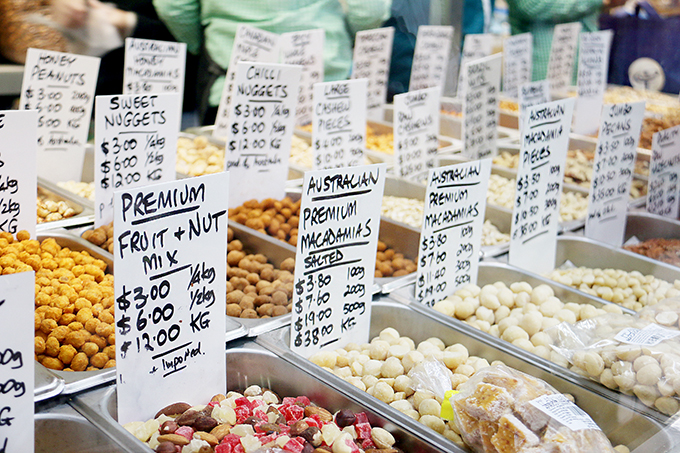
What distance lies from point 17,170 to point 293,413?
43.3 inches

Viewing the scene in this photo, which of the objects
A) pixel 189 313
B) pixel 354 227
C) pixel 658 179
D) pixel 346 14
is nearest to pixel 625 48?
pixel 346 14

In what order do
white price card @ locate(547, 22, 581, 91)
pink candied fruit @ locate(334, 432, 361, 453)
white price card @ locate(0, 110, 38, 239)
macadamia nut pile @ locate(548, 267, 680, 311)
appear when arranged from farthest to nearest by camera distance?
1. white price card @ locate(547, 22, 581, 91)
2. macadamia nut pile @ locate(548, 267, 680, 311)
3. white price card @ locate(0, 110, 38, 239)
4. pink candied fruit @ locate(334, 432, 361, 453)

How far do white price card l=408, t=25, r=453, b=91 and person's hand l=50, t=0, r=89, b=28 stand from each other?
209 cm

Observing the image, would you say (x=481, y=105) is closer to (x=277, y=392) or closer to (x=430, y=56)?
(x=430, y=56)

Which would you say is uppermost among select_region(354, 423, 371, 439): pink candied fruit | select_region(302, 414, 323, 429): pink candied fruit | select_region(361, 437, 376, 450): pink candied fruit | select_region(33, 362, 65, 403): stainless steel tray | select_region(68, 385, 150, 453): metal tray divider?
select_region(33, 362, 65, 403): stainless steel tray

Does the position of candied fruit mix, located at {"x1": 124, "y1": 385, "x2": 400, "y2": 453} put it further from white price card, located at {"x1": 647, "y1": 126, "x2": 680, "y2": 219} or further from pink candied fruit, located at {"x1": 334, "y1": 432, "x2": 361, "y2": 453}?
white price card, located at {"x1": 647, "y1": 126, "x2": 680, "y2": 219}

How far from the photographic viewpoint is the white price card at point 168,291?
3.97 feet

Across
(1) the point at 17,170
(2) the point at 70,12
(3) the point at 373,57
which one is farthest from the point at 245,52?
(1) the point at 17,170

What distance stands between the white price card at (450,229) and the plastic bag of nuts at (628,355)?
401 mm

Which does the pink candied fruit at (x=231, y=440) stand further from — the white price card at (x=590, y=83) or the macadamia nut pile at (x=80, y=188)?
the white price card at (x=590, y=83)

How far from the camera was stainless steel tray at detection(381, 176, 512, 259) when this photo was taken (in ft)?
7.70

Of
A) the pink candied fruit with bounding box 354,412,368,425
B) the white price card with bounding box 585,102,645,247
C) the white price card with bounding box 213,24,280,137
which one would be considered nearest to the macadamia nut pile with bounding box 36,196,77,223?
the white price card with bounding box 213,24,280,137

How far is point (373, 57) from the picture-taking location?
394cm

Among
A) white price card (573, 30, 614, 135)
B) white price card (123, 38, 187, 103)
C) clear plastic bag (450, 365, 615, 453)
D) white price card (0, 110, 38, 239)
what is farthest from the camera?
white price card (573, 30, 614, 135)
